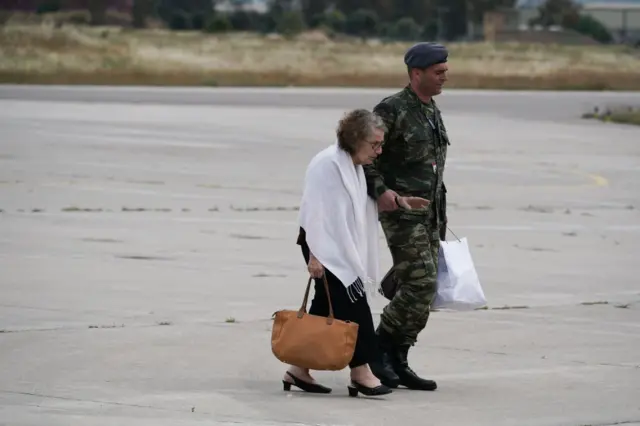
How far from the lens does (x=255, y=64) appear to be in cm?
7831

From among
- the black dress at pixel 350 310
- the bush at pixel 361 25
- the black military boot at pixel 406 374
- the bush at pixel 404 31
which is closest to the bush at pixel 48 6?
the bush at pixel 361 25

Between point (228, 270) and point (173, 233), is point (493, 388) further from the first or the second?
point (173, 233)

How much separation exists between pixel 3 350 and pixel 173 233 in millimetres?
5988

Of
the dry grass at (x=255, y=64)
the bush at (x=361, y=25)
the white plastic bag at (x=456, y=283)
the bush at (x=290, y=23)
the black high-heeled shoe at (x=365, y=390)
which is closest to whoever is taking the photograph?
the black high-heeled shoe at (x=365, y=390)

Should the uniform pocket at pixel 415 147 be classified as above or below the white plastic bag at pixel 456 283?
above

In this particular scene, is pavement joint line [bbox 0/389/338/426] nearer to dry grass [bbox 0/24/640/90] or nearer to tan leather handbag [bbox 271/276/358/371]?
tan leather handbag [bbox 271/276/358/371]

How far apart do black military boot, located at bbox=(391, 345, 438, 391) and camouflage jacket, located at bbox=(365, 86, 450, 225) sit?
0.72 m

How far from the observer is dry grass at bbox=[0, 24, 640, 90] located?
65.0 meters

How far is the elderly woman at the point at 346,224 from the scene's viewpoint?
7961 millimetres

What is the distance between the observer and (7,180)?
66.6ft

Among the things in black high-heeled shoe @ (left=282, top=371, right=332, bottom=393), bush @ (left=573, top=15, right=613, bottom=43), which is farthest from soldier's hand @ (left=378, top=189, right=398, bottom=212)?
bush @ (left=573, top=15, right=613, bottom=43)

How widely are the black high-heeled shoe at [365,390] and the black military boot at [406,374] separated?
21 centimetres

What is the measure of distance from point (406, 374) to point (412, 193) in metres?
0.94

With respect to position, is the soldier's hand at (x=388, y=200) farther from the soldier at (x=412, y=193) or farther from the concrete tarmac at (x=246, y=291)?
the concrete tarmac at (x=246, y=291)
